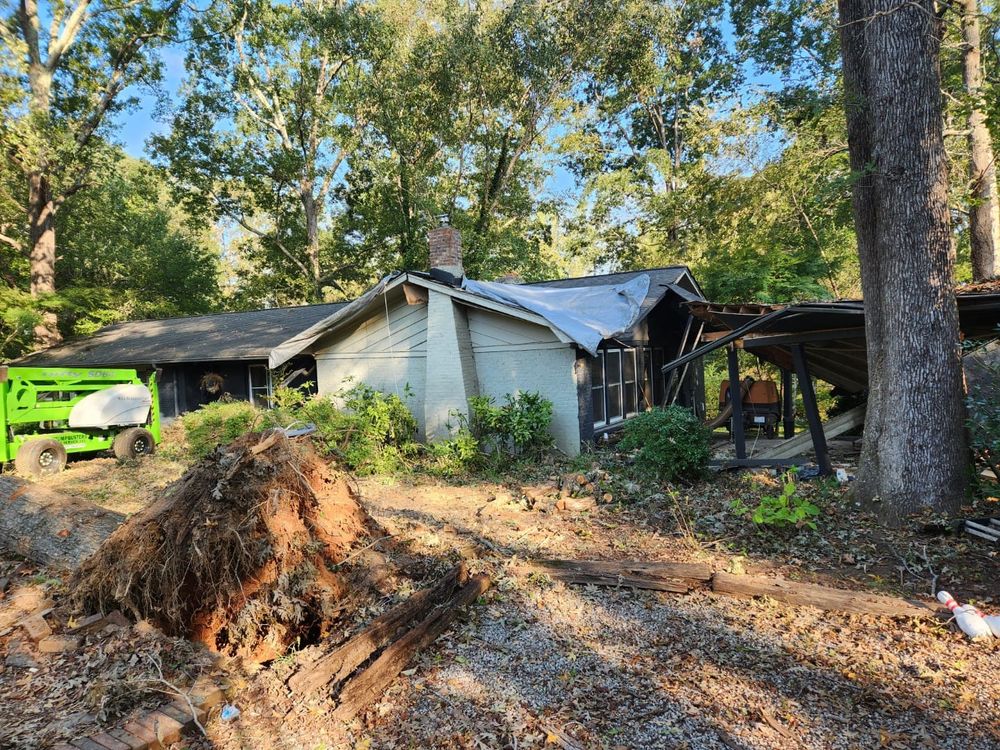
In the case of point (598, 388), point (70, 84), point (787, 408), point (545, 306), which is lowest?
point (787, 408)

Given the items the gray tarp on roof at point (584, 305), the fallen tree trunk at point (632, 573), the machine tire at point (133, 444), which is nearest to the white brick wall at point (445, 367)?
the gray tarp on roof at point (584, 305)

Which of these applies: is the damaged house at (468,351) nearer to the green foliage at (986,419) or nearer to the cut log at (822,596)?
the green foliage at (986,419)

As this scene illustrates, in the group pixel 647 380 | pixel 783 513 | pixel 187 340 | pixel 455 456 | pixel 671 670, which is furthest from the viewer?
pixel 187 340

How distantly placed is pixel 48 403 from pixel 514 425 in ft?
29.9

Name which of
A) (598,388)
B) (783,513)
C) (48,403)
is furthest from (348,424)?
(783,513)

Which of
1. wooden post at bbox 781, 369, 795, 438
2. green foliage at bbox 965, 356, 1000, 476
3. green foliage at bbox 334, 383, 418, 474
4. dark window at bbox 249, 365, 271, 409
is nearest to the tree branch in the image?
dark window at bbox 249, 365, 271, 409

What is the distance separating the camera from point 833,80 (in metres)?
10.7

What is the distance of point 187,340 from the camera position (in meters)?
16.6

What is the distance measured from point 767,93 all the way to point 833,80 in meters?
4.61

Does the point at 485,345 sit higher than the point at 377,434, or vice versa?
the point at 485,345

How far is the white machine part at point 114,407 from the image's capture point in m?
11.0

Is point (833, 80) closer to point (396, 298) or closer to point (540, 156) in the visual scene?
point (396, 298)

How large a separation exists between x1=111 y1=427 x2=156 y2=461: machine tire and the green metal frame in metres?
0.30

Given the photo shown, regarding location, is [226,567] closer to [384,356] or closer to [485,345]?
[485,345]
